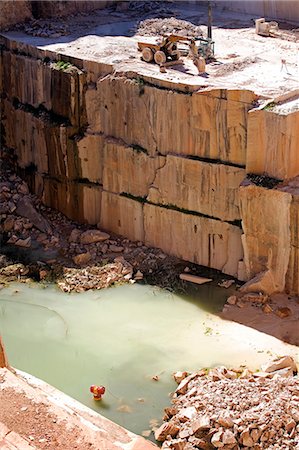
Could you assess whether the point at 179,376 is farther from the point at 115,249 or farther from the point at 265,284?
the point at 115,249

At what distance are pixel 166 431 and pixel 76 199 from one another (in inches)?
291

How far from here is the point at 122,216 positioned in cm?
1845

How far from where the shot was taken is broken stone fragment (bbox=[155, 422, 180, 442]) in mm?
12844

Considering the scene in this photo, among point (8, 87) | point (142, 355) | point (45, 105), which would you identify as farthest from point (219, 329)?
point (8, 87)

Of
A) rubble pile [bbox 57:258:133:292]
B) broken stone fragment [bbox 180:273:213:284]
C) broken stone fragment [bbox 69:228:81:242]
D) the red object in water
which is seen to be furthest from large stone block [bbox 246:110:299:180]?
the red object in water

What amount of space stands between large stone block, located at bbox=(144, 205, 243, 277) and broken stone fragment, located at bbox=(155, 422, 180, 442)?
461cm

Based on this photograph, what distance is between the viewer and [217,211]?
1686 centimetres

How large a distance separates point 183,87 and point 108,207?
3.24 metres

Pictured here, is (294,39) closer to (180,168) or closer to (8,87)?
(180,168)

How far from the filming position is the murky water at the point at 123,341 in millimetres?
14070

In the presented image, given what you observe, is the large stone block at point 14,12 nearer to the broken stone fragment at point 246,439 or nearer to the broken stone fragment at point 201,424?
the broken stone fragment at point 201,424

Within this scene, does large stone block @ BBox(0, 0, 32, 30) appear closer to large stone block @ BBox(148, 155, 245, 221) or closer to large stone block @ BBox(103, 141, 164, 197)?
large stone block @ BBox(103, 141, 164, 197)

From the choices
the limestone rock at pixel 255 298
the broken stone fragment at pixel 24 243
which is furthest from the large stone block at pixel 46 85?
the limestone rock at pixel 255 298

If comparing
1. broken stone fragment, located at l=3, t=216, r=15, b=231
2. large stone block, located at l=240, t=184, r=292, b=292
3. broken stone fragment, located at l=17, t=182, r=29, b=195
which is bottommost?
broken stone fragment, located at l=3, t=216, r=15, b=231
